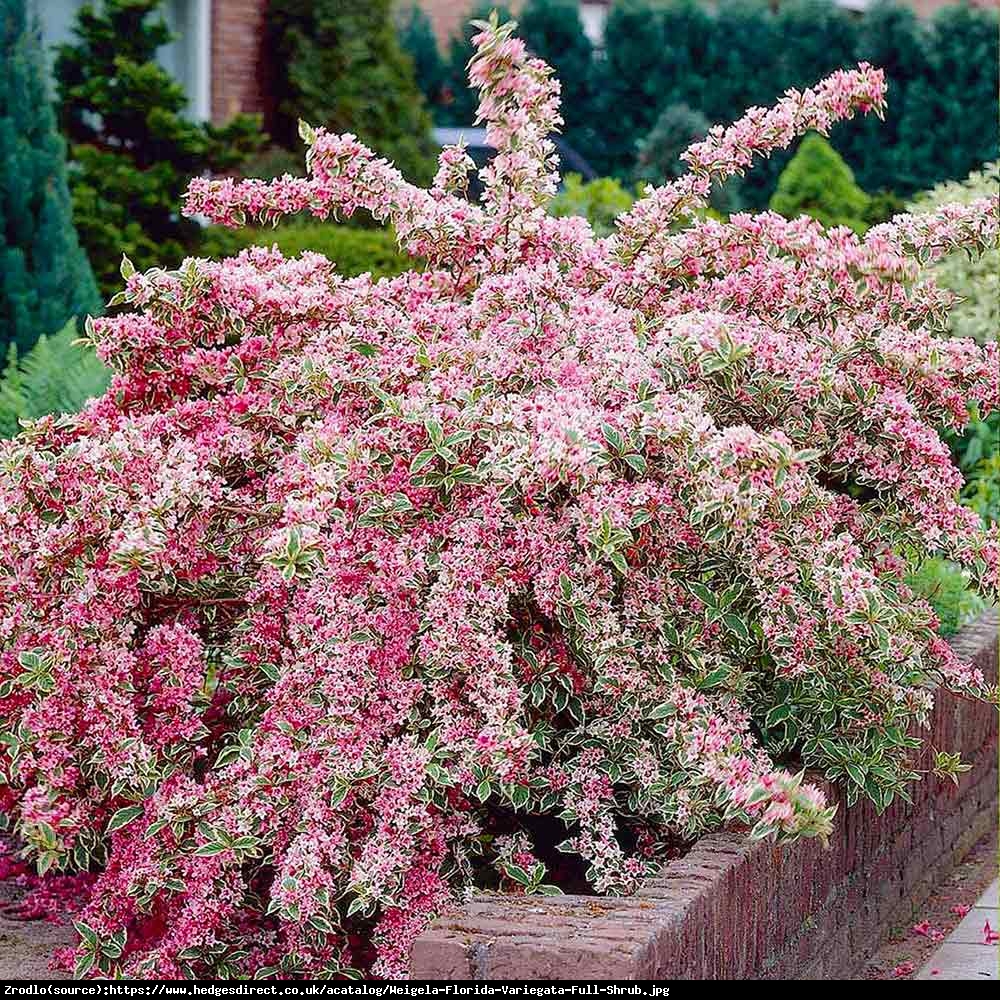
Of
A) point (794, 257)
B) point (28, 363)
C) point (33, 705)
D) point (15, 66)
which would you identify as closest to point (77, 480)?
point (33, 705)

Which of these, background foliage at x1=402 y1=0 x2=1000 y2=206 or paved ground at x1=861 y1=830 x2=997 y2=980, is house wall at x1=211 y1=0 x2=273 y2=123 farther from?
paved ground at x1=861 y1=830 x2=997 y2=980

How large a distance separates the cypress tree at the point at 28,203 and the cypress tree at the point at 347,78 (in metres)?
5.22

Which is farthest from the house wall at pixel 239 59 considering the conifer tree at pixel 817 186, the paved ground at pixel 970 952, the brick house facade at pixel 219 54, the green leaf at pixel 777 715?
the green leaf at pixel 777 715

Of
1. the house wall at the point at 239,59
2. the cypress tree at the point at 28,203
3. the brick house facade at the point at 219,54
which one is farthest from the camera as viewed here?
the house wall at the point at 239,59

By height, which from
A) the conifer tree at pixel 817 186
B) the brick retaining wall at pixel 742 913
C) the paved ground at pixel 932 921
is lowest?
the paved ground at pixel 932 921

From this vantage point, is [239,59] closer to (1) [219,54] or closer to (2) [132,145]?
(1) [219,54]

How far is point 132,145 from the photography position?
9.11m

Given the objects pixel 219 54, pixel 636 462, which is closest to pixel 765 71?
pixel 219 54

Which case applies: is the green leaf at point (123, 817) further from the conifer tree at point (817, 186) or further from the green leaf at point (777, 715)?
the conifer tree at point (817, 186)

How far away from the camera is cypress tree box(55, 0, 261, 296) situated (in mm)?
8695

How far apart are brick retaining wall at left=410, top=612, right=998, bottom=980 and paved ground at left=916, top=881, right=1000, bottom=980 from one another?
0.14 metres

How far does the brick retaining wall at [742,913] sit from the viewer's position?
2.63 m

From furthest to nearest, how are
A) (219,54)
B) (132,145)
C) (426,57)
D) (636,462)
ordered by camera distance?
(426,57), (219,54), (132,145), (636,462)

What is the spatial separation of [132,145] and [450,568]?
6.67 m
